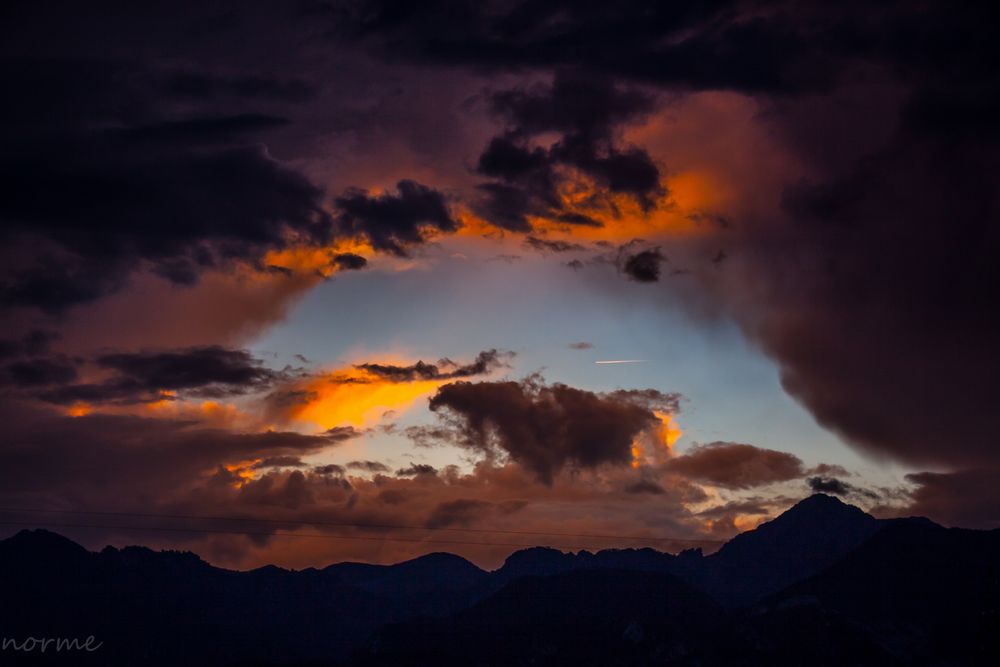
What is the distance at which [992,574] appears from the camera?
356ft

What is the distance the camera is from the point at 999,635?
343 ft

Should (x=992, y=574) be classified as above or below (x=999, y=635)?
above

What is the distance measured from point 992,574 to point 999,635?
7.10 meters
